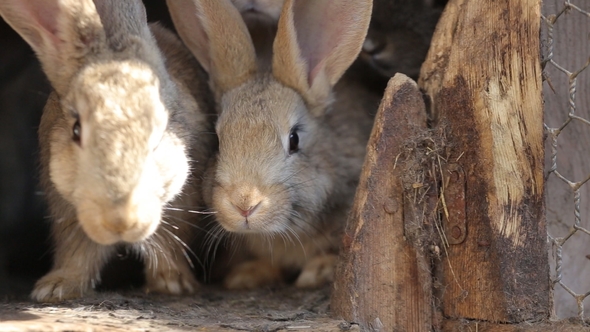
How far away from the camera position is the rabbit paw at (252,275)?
3.29 metres

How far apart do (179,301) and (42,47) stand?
110 cm

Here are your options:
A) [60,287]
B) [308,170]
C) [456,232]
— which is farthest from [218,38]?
[456,232]

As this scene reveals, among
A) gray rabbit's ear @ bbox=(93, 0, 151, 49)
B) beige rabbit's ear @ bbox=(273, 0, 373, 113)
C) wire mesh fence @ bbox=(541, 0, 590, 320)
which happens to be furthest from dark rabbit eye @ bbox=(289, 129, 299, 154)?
wire mesh fence @ bbox=(541, 0, 590, 320)

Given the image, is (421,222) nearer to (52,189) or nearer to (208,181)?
(208,181)

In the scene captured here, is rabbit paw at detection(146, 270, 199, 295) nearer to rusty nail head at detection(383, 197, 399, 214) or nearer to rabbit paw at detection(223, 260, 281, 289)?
rabbit paw at detection(223, 260, 281, 289)

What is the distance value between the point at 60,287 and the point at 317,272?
3.57 feet

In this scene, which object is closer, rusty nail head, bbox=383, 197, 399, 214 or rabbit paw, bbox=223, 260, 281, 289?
rusty nail head, bbox=383, 197, 399, 214

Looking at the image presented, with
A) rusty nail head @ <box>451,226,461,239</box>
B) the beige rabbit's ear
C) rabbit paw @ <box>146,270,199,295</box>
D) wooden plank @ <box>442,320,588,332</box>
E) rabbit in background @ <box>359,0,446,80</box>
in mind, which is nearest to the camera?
wooden plank @ <box>442,320,588,332</box>

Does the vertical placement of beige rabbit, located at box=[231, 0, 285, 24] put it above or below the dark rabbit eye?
above

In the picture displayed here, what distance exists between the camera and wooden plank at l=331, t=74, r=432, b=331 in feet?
8.12

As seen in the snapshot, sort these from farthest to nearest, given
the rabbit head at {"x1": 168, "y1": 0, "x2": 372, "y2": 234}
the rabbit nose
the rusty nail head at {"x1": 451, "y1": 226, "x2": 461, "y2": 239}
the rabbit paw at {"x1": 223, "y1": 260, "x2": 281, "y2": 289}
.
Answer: the rabbit paw at {"x1": 223, "y1": 260, "x2": 281, "y2": 289}, the rabbit head at {"x1": 168, "y1": 0, "x2": 372, "y2": 234}, the rusty nail head at {"x1": 451, "y1": 226, "x2": 461, "y2": 239}, the rabbit nose

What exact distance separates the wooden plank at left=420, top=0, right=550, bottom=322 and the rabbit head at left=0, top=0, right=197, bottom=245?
3.26 ft

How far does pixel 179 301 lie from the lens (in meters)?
2.85

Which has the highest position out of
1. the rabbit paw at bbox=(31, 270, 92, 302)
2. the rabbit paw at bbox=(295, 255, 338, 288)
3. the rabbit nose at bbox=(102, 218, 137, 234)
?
the rabbit nose at bbox=(102, 218, 137, 234)
